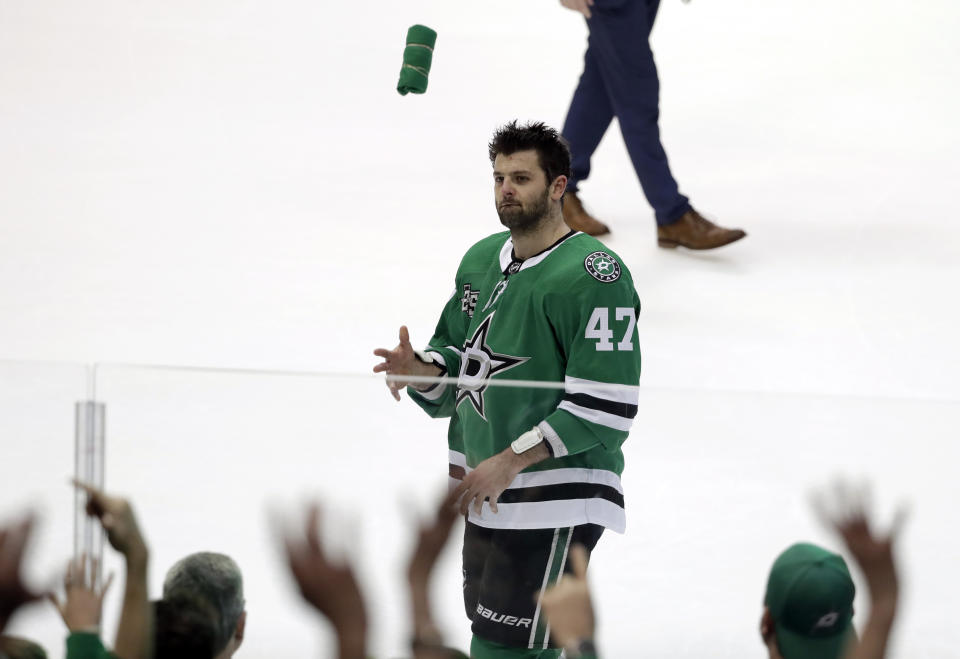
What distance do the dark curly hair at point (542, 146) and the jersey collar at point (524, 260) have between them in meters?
0.08

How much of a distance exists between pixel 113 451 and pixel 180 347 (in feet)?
5.41

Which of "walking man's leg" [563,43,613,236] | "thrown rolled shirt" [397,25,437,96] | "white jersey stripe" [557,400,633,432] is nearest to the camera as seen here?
"white jersey stripe" [557,400,633,432]

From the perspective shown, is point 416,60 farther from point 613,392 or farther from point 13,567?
point 13,567

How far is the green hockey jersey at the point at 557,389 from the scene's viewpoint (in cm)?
169

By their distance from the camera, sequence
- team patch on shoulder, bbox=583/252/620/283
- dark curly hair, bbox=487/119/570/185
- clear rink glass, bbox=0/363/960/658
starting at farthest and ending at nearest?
dark curly hair, bbox=487/119/570/185
team patch on shoulder, bbox=583/252/620/283
clear rink glass, bbox=0/363/960/658

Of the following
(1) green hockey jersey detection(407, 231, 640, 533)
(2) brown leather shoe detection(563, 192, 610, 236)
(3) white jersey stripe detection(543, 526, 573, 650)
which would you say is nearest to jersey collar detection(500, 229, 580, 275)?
(1) green hockey jersey detection(407, 231, 640, 533)

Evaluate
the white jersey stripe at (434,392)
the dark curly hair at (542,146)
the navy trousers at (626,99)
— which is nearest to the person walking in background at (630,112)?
the navy trousers at (626,99)

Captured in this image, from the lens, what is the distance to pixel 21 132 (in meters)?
4.68

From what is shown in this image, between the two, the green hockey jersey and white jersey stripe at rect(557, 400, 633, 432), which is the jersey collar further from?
white jersey stripe at rect(557, 400, 633, 432)

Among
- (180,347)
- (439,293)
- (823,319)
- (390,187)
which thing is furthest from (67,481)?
(390,187)

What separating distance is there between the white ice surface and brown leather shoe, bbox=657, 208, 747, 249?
2.6 inches

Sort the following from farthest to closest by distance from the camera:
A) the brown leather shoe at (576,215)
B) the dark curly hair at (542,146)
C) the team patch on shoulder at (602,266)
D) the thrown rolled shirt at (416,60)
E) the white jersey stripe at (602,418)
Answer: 1. the brown leather shoe at (576,215)
2. the thrown rolled shirt at (416,60)
3. the dark curly hair at (542,146)
4. the team patch on shoulder at (602,266)
5. the white jersey stripe at (602,418)

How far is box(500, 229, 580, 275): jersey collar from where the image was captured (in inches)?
72.9

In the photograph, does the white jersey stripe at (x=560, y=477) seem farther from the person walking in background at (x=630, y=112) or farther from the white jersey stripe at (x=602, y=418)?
the person walking in background at (x=630, y=112)
